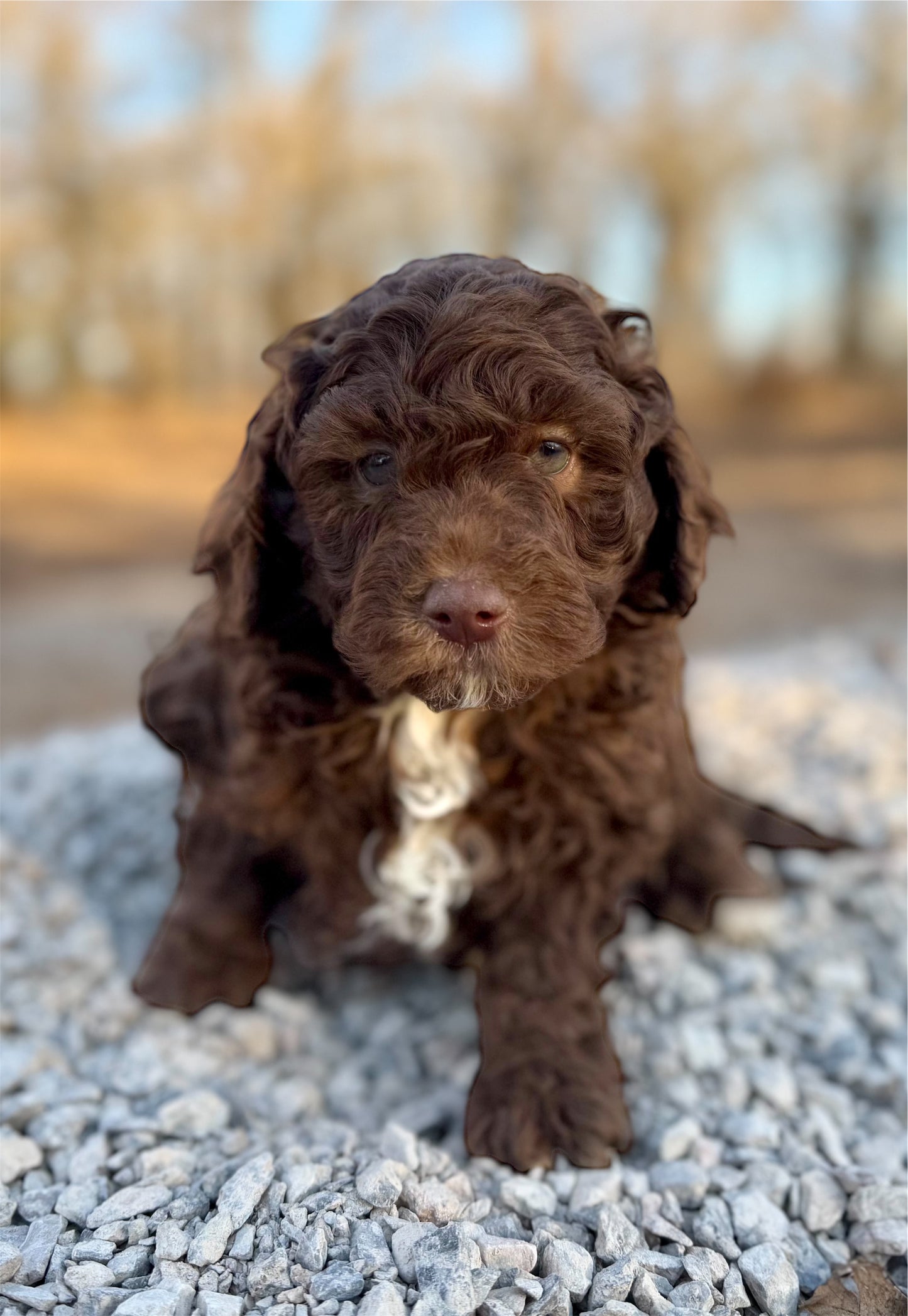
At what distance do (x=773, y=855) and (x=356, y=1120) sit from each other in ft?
5.82

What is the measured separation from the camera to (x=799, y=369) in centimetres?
955

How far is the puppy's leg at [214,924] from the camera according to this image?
9.21ft

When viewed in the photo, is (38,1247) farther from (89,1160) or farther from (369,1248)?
(369,1248)

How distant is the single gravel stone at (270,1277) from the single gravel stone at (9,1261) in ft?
1.42

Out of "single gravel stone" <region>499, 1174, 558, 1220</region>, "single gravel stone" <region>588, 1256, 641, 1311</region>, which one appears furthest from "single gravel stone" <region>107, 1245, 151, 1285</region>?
"single gravel stone" <region>588, 1256, 641, 1311</region>

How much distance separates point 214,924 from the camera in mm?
2869

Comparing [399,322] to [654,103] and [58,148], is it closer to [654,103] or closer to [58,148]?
[58,148]

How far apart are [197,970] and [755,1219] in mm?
1510

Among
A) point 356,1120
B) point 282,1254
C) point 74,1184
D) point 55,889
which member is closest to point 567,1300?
point 282,1254

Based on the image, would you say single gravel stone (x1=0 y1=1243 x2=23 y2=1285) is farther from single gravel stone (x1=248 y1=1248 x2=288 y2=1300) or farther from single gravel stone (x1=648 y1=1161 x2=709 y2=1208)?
single gravel stone (x1=648 y1=1161 x2=709 y2=1208)

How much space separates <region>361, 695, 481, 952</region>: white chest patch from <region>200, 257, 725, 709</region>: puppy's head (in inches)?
9.6

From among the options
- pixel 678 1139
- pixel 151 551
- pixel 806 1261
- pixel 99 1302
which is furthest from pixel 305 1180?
pixel 151 551

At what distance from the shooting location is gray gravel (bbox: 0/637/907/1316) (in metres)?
2.05

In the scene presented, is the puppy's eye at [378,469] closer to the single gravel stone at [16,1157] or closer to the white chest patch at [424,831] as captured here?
the white chest patch at [424,831]
